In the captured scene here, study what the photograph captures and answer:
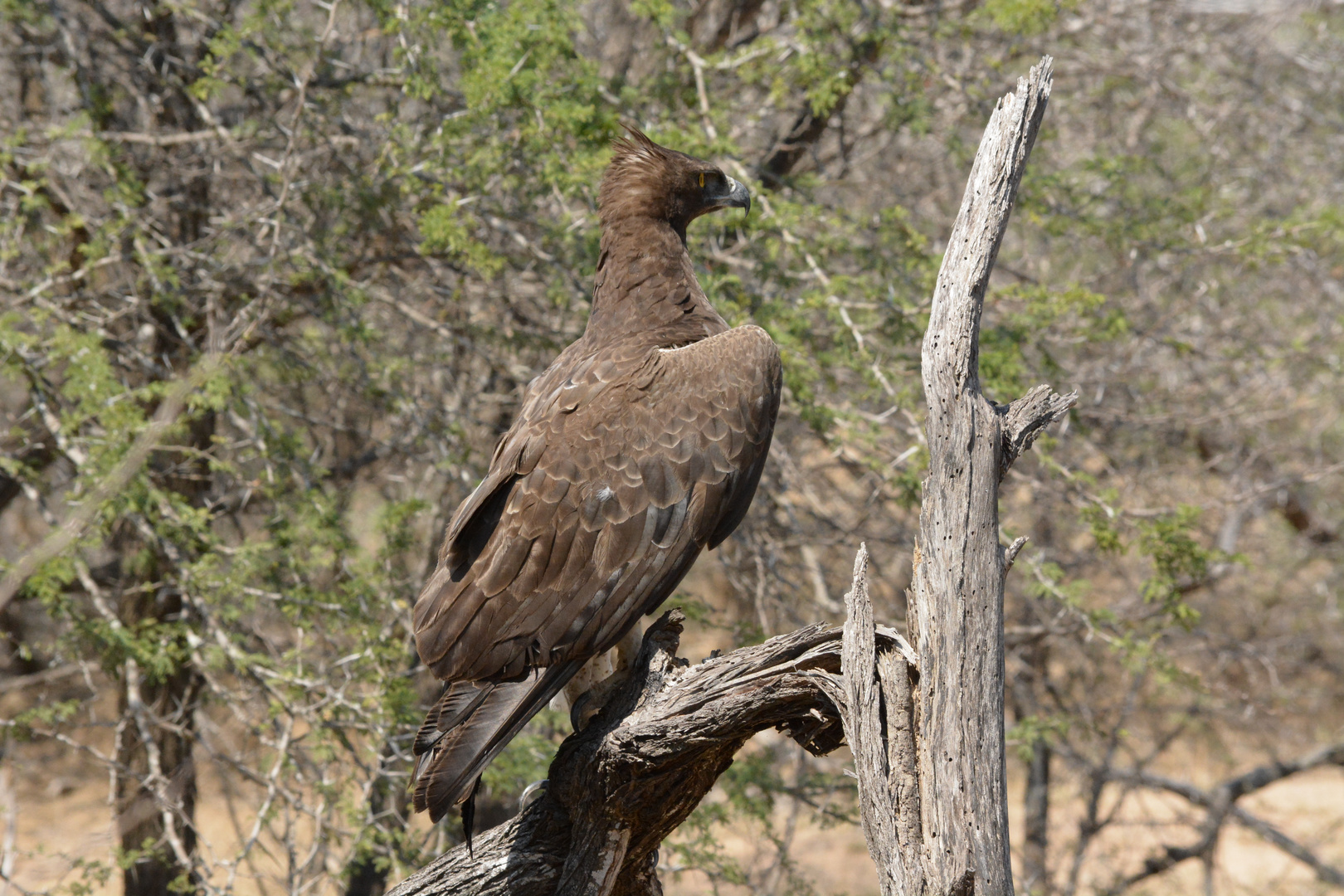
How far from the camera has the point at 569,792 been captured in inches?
127

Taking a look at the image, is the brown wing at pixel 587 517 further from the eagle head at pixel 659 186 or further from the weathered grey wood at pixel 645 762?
the eagle head at pixel 659 186

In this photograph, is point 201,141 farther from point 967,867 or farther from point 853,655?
point 967,867

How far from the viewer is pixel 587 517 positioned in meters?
3.37

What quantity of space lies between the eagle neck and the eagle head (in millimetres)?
63

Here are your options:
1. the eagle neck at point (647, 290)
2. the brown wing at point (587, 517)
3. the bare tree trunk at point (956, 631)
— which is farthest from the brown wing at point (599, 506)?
the bare tree trunk at point (956, 631)

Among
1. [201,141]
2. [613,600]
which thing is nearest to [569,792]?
[613,600]

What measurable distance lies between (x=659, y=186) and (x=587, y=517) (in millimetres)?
1340

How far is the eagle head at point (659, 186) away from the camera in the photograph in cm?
407

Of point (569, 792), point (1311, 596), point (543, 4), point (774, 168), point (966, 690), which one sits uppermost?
point (1311, 596)

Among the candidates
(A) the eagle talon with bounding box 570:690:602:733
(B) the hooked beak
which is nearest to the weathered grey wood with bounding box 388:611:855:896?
(A) the eagle talon with bounding box 570:690:602:733

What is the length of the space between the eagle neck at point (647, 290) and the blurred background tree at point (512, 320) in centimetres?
50

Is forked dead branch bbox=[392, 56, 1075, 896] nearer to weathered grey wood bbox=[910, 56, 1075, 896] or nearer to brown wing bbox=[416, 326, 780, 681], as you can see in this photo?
weathered grey wood bbox=[910, 56, 1075, 896]

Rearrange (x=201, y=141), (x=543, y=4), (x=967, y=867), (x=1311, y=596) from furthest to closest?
(x=1311, y=596) < (x=201, y=141) < (x=543, y=4) < (x=967, y=867)

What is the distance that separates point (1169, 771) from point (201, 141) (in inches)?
411
